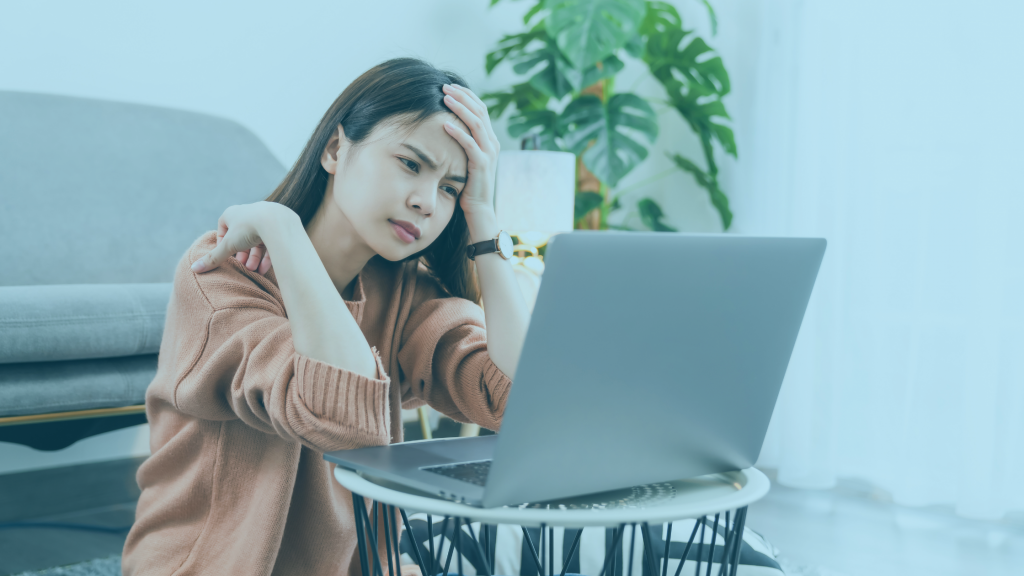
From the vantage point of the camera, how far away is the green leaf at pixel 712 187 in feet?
8.66

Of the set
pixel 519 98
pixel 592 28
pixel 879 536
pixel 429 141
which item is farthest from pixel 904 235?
pixel 429 141

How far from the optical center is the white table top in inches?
18.1

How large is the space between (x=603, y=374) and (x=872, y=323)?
6.57 ft

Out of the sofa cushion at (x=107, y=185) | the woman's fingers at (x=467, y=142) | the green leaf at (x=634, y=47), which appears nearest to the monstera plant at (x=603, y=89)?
the green leaf at (x=634, y=47)

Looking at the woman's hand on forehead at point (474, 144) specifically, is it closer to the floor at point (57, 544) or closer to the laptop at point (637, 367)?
the laptop at point (637, 367)

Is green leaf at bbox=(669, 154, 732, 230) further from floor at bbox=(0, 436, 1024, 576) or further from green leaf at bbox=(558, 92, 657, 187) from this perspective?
floor at bbox=(0, 436, 1024, 576)

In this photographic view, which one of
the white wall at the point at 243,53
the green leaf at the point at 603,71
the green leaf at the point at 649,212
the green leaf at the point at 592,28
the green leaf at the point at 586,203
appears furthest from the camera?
the green leaf at the point at 649,212

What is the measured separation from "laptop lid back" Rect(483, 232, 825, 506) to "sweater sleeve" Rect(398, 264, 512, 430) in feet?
0.97

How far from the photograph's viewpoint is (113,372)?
1.36 metres

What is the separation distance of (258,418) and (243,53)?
6.08 feet

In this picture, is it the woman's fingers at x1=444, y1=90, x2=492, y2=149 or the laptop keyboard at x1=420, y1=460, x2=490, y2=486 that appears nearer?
the laptop keyboard at x1=420, y1=460, x2=490, y2=486

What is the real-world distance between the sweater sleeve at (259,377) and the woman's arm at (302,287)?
0.02 meters

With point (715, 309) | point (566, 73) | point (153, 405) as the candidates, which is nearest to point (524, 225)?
point (566, 73)

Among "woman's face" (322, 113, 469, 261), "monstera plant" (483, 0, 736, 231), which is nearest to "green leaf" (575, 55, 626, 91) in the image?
"monstera plant" (483, 0, 736, 231)
